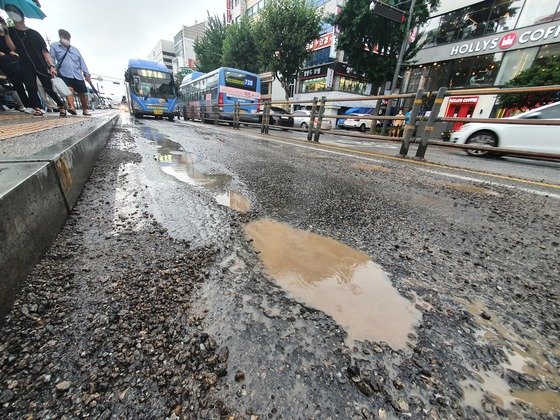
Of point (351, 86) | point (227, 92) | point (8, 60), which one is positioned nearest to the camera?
point (8, 60)

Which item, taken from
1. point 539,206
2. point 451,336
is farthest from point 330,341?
point 539,206

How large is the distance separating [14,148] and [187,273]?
2.21 m

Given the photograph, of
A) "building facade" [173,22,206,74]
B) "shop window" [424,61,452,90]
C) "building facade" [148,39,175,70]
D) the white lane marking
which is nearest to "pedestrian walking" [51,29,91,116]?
the white lane marking

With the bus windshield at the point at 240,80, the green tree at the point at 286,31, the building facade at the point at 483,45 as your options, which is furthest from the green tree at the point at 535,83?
the green tree at the point at 286,31

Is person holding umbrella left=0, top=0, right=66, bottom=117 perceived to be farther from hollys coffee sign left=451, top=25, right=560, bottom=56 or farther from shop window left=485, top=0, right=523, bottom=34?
shop window left=485, top=0, right=523, bottom=34

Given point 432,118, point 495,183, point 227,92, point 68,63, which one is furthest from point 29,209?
point 227,92

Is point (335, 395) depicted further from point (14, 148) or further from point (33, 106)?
point (33, 106)

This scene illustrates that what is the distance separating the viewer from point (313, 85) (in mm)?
26688

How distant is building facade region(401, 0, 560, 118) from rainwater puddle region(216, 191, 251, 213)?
1888 centimetres

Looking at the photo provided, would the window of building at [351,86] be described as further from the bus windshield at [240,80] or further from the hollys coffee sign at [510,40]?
the bus windshield at [240,80]

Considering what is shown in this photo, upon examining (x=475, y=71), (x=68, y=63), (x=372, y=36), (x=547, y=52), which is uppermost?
(x=372, y=36)

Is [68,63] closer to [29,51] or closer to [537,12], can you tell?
[29,51]

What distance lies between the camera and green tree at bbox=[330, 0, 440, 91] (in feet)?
50.0

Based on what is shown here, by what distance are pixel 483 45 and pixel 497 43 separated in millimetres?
760
